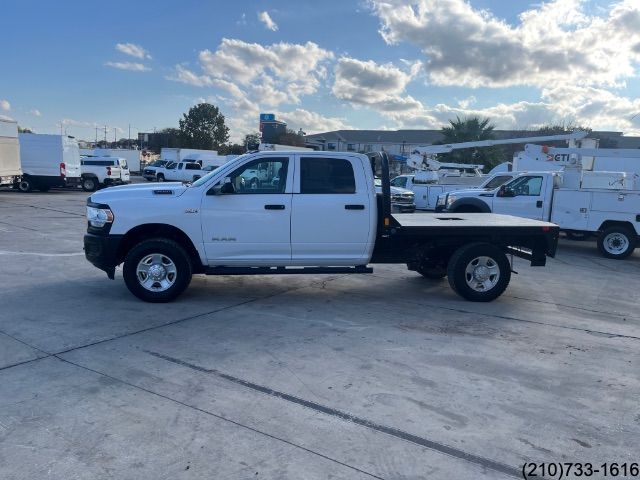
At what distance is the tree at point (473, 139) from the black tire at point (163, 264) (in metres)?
35.2

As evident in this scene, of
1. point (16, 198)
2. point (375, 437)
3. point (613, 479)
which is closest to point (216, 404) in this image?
point (375, 437)

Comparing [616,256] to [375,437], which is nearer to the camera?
[375,437]

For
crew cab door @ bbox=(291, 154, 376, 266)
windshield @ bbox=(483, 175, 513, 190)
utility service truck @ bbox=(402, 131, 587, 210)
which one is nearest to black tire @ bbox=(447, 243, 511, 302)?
crew cab door @ bbox=(291, 154, 376, 266)

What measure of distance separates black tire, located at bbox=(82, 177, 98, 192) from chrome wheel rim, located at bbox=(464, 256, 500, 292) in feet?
85.8

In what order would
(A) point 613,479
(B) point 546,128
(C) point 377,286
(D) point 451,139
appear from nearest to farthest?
(A) point 613,479 → (C) point 377,286 → (D) point 451,139 → (B) point 546,128

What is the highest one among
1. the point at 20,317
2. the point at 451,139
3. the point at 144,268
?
the point at 451,139

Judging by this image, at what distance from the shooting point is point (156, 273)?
6.73m

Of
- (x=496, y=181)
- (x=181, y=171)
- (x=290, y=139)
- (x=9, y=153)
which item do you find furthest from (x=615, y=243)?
(x=290, y=139)

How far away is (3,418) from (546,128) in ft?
221

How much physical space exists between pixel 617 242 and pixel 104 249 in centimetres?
1111

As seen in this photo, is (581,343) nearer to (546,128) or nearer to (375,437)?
(375,437)

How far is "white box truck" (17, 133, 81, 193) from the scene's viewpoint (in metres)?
24.5

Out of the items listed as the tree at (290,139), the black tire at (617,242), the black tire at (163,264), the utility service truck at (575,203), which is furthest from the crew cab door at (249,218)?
the tree at (290,139)

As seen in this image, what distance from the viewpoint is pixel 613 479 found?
3178 millimetres
